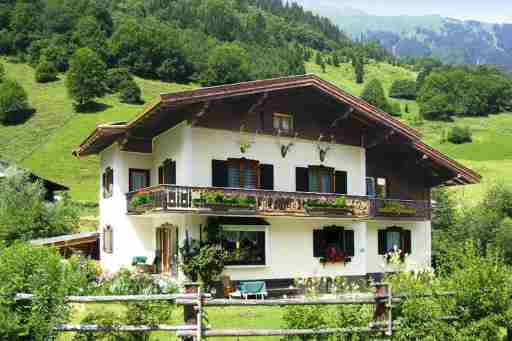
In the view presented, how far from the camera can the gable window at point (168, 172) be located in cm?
2437

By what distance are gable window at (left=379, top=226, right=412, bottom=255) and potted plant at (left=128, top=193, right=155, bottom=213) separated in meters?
11.3

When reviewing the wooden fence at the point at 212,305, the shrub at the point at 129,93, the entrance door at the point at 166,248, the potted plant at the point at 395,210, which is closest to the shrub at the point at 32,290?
the wooden fence at the point at 212,305

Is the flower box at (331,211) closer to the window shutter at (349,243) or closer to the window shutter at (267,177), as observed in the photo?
the window shutter at (349,243)

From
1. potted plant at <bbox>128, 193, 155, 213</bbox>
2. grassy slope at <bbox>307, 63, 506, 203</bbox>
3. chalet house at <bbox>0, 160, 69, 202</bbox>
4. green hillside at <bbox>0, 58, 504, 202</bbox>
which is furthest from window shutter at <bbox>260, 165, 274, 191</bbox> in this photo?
green hillside at <bbox>0, 58, 504, 202</bbox>

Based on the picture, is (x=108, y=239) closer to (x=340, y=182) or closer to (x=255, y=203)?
(x=255, y=203)

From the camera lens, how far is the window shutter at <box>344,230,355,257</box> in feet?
87.8

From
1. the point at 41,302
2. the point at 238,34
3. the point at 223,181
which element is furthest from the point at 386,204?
the point at 238,34

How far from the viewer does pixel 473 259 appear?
1271cm

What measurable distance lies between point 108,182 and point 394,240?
13.3 metres

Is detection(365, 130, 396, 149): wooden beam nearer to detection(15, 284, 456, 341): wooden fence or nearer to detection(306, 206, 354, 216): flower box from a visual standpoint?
detection(306, 206, 354, 216): flower box

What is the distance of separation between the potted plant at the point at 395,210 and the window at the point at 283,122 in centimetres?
549

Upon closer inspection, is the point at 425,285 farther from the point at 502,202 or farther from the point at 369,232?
the point at 502,202

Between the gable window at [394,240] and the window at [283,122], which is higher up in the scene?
the window at [283,122]

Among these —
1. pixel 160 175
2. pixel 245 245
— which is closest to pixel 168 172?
pixel 160 175
